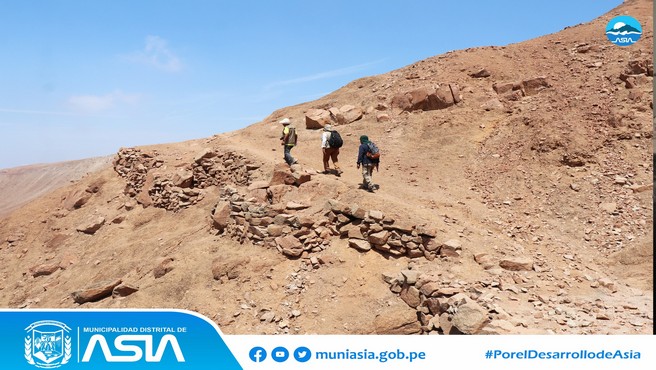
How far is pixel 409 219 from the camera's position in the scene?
8703 mm

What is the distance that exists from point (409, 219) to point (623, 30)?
17402 millimetres

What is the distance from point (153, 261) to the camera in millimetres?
10555

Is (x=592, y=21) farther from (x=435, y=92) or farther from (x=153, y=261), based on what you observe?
(x=153, y=261)

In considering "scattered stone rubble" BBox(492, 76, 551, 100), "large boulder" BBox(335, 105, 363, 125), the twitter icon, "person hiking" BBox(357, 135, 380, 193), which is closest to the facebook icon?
the twitter icon

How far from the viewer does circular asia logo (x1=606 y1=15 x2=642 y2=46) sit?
1820 centimetres

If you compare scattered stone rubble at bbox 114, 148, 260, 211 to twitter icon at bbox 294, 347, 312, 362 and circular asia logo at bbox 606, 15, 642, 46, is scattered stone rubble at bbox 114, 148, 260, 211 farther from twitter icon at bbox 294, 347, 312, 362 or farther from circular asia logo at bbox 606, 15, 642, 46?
circular asia logo at bbox 606, 15, 642, 46

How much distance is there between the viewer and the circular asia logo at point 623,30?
18.2 metres

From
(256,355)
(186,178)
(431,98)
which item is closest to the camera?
(256,355)

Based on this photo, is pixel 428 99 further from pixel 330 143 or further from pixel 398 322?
pixel 398 322

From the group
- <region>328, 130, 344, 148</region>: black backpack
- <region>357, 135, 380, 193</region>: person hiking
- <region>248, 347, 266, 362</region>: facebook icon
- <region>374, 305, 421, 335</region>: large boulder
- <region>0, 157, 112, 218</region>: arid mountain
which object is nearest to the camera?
<region>248, 347, 266, 362</region>: facebook icon

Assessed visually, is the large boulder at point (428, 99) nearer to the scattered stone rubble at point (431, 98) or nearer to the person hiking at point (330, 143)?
the scattered stone rubble at point (431, 98)

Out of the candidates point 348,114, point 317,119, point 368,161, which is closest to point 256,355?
point 368,161

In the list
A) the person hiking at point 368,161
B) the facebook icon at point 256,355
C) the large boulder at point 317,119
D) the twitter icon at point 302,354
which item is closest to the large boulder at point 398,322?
the twitter icon at point 302,354

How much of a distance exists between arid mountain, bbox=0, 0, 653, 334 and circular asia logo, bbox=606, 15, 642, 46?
0.45m
